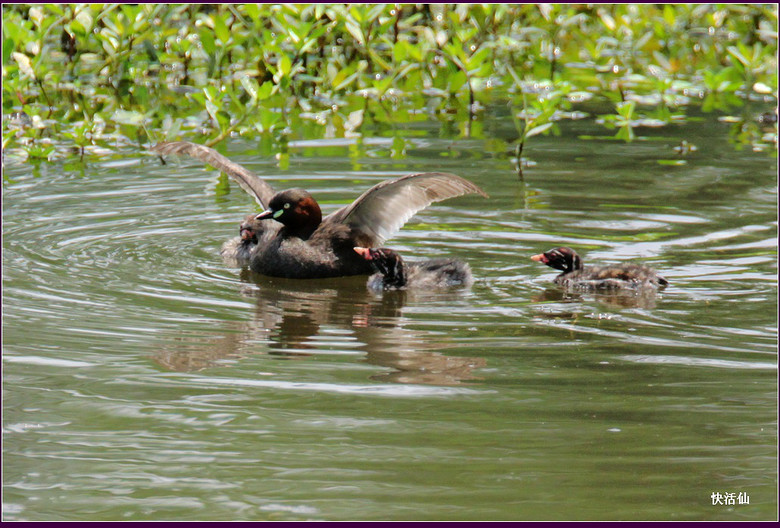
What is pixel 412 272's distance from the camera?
24.7 feet

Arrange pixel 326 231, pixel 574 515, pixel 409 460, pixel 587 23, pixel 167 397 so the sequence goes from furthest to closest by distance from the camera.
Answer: pixel 587 23
pixel 326 231
pixel 167 397
pixel 409 460
pixel 574 515

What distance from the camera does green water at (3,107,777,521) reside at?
4184mm

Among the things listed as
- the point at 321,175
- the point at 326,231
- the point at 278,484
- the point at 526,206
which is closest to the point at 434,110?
the point at 321,175

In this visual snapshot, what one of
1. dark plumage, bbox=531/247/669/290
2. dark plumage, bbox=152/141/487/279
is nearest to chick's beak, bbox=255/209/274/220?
dark plumage, bbox=152/141/487/279

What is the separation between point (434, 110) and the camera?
43.3 ft

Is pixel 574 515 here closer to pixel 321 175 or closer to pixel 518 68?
pixel 321 175

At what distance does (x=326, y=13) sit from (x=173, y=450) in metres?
10.1

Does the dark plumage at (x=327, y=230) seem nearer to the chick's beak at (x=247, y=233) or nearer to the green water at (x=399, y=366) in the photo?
the chick's beak at (x=247, y=233)

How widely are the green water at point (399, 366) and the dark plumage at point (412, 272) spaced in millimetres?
166

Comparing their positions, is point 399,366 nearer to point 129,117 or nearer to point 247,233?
point 247,233

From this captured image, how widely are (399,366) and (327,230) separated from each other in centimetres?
260

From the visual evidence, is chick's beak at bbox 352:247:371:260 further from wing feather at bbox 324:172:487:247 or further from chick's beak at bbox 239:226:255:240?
chick's beak at bbox 239:226:255:240

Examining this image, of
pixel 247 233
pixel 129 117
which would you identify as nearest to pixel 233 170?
pixel 247 233

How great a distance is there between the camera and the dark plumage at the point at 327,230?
7816 mm
